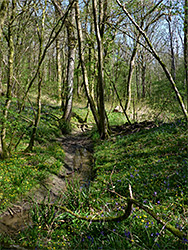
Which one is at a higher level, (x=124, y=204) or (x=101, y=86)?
(x=101, y=86)

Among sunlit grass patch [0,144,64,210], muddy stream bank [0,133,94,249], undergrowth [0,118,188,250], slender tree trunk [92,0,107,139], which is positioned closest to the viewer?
undergrowth [0,118,188,250]

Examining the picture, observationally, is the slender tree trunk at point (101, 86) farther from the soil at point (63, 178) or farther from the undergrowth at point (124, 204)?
the undergrowth at point (124, 204)

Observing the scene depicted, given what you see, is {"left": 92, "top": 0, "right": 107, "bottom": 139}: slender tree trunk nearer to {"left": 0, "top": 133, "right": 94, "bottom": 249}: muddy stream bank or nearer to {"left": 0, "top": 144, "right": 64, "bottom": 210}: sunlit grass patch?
{"left": 0, "top": 133, "right": 94, "bottom": 249}: muddy stream bank

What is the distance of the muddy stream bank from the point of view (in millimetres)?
3832

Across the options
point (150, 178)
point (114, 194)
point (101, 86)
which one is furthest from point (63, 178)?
point (101, 86)

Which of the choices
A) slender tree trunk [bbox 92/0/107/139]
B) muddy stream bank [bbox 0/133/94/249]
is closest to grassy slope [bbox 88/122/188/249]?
muddy stream bank [bbox 0/133/94/249]

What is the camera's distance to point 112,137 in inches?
373

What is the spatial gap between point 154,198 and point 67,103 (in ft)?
28.6

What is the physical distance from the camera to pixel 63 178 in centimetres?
611

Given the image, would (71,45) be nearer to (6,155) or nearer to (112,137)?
(112,137)

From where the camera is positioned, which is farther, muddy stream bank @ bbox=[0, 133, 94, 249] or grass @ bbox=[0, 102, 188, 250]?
muddy stream bank @ bbox=[0, 133, 94, 249]

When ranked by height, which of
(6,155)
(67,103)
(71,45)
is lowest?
(6,155)

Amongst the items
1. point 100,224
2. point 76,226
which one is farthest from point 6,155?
point 100,224

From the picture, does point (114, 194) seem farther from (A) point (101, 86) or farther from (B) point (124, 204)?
(A) point (101, 86)
